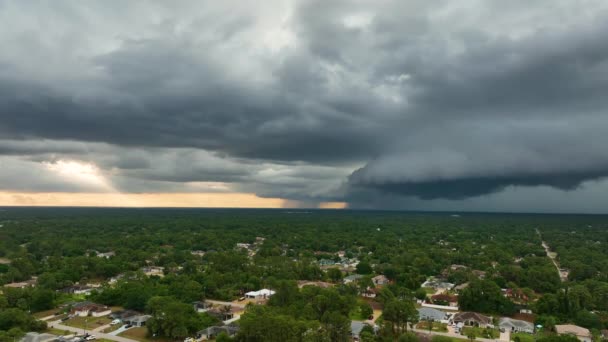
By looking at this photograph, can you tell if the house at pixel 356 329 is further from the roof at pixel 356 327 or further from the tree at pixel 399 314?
the tree at pixel 399 314

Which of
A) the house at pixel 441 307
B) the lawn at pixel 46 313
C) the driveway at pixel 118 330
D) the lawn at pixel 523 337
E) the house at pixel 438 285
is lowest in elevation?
the lawn at pixel 523 337

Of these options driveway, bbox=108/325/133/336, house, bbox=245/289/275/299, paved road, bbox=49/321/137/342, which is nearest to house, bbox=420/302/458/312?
house, bbox=245/289/275/299

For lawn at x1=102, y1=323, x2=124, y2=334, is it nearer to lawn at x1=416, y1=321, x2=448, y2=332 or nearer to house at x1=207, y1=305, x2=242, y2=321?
house at x1=207, y1=305, x2=242, y2=321

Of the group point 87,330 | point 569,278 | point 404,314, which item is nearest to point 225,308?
point 87,330

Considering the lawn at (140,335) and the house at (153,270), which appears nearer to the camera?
the lawn at (140,335)

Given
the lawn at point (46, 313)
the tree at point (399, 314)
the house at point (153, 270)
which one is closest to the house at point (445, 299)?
the tree at point (399, 314)

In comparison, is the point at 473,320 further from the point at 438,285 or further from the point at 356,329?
the point at 438,285
